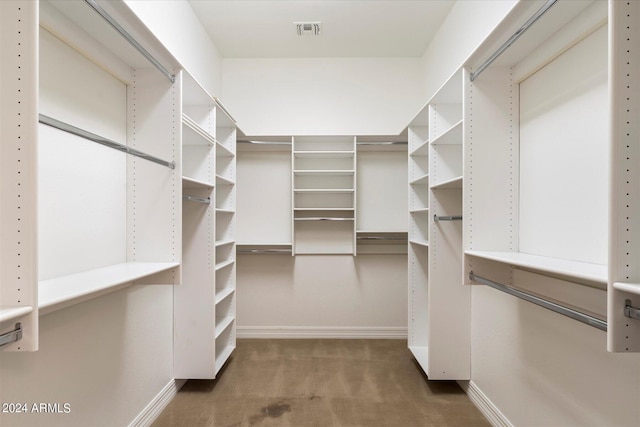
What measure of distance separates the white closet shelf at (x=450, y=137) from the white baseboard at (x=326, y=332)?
86.6 inches

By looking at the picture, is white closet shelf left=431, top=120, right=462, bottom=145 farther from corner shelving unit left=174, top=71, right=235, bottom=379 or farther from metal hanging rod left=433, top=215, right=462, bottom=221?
corner shelving unit left=174, top=71, right=235, bottom=379

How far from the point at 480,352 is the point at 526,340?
61 cm

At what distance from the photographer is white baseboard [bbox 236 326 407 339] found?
3.69 metres

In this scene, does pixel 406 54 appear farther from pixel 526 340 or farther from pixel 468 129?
pixel 526 340

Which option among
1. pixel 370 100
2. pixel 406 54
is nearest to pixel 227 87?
pixel 370 100

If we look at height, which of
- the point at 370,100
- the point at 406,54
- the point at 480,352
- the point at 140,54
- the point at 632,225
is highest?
the point at 406,54

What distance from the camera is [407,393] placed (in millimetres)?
2525

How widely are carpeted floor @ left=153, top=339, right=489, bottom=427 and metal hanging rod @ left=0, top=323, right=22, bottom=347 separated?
1.64 m

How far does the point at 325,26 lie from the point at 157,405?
11.3 feet

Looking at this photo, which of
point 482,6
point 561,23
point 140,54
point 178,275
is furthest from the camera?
point 482,6

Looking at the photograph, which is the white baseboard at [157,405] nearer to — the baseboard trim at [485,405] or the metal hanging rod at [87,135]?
the metal hanging rod at [87,135]

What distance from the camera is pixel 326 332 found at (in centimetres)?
370

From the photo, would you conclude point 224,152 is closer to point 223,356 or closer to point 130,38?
point 130,38

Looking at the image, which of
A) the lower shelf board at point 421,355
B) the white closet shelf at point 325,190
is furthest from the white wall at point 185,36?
the lower shelf board at point 421,355
